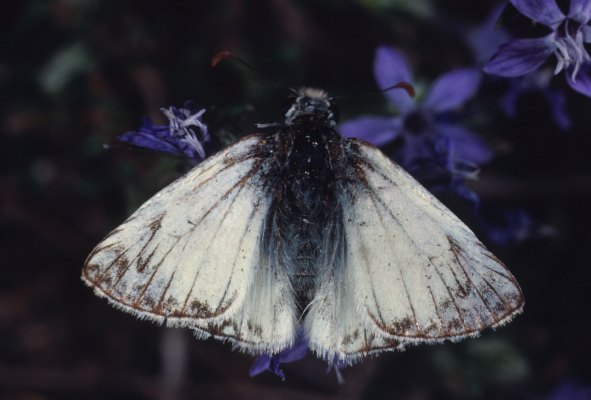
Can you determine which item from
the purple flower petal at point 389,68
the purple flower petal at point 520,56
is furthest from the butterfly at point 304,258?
the purple flower petal at point 389,68

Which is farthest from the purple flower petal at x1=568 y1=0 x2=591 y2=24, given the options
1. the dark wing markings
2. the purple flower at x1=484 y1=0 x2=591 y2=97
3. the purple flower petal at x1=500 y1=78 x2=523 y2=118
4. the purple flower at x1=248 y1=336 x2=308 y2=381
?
the purple flower at x1=248 y1=336 x2=308 y2=381

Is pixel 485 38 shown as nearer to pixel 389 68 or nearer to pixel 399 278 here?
pixel 389 68

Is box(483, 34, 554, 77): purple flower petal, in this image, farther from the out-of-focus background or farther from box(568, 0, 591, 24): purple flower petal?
the out-of-focus background

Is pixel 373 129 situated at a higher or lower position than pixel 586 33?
higher

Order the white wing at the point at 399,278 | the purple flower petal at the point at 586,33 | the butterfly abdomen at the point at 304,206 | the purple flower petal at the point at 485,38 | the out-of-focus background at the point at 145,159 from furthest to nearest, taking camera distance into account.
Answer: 1. the out-of-focus background at the point at 145,159
2. the purple flower petal at the point at 485,38
3. the purple flower petal at the point at 586,33
4. the butterfly abdomen at the point at 304,206
5. the white wing at the point at 399,278

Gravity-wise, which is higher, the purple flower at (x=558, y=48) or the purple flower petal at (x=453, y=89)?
the purple flower petal at (x=453, y=89)

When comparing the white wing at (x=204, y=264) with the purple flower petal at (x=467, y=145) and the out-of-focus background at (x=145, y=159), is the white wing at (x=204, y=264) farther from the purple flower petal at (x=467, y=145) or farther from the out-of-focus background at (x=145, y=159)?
the out-of-focus background at (x=145, y=159)

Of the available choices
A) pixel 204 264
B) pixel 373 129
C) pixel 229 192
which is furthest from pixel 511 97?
pixel 204 264
